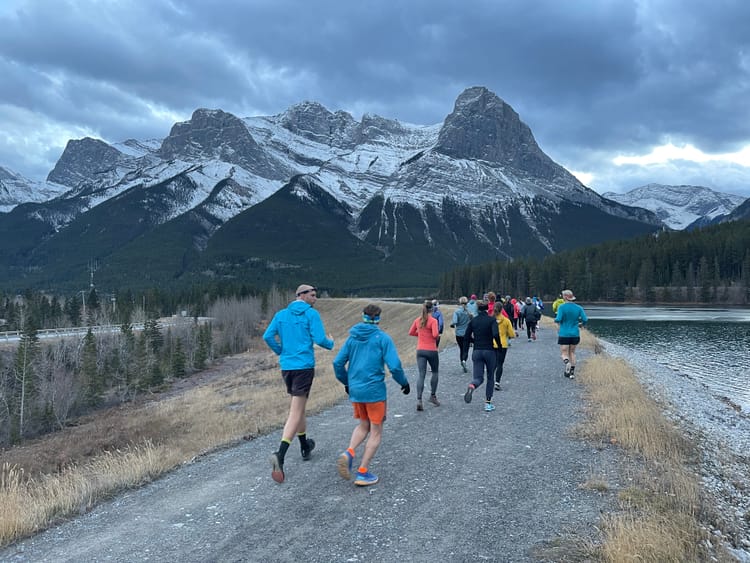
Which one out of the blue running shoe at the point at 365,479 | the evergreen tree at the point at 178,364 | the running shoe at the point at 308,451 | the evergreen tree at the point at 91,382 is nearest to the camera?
the blue running shoe at the point at 365,479

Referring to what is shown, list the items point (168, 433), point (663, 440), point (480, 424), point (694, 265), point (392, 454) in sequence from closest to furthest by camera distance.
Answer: point (392, 454) < point (663, 440) < point (480, 424) < point (168, 433) < point (694, 265)

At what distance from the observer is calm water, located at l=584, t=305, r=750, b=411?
98.7 ft

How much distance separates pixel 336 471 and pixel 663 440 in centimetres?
672

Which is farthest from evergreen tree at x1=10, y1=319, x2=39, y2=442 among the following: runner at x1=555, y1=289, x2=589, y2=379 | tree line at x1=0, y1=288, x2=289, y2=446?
runner at x1=555, y1=289, x2=589, y2=379

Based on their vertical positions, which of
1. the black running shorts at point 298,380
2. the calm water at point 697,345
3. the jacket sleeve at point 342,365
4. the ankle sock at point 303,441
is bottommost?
the calm water at point 697,345

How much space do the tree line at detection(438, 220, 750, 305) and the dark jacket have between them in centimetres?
11360

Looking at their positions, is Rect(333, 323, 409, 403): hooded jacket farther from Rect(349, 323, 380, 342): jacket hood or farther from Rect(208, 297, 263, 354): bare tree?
Rect(208, 297, 263, 354): bare tree

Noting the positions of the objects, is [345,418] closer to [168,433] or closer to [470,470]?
[470,470]

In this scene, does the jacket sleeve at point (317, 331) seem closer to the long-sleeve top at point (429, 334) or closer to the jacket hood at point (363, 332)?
the jacket hood at point (363, 332)

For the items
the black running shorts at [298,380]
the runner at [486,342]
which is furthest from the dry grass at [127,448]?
the runner at [486,342]

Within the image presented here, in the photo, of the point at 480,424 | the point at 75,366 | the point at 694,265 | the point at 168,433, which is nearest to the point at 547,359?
the point at 480,424

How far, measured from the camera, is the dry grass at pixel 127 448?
8.06m

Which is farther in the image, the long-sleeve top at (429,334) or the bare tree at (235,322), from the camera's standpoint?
the bare tree at (235,322)

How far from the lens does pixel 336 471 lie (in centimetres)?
868
